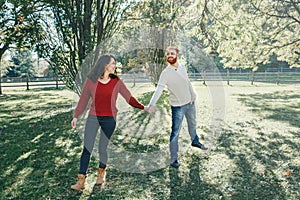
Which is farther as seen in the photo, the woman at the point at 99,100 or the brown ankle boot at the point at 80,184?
the brown ankle boot at the point at 80,184

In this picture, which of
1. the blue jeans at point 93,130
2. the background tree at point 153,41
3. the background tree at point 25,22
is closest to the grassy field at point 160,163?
the blue jeans at point 93,130

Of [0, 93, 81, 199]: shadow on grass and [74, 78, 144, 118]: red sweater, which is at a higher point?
[74, 78, 144, 118]: red sweater

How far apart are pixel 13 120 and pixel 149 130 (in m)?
4.57

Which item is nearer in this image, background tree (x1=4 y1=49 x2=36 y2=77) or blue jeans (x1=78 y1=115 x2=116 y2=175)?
blue jeans (x1=78 y1=115 x2=116 y2=175)

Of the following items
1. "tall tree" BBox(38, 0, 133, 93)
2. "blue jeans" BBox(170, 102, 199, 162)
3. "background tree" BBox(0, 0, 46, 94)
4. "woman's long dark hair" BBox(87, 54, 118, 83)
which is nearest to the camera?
"woman's long dark hair" BBox(87, 54, 118, 83)

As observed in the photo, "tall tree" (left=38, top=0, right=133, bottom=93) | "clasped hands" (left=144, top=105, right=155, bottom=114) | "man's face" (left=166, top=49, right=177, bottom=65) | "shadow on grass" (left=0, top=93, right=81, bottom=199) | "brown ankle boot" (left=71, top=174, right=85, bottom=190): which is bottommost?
"shadow on grass" (left=0, top=93, right=81, bottom=199)

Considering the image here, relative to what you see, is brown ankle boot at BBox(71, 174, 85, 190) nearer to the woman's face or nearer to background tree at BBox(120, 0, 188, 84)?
the woman's face

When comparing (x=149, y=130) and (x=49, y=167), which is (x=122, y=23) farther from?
(x=49, y=167)

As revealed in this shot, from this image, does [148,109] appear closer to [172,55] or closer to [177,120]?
[177,120]

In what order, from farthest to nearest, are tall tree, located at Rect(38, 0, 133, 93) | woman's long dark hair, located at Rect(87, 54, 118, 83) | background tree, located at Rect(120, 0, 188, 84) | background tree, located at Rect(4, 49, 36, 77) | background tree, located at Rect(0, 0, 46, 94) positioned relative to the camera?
background tree, located at Rect(4, 49, 36, 77) → background tree, located at Rect(120, 0, 188, 84) → tall tree, located at Rect(38, 0, 133, 93) → background tree, located at Rect(0, 0, 46, 94) → woman's long dark hair, located at Rect(87, 54, 118, 83)

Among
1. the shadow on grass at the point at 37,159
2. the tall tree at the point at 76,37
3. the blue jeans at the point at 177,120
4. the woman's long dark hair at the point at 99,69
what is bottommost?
the shadow on grass at the point at 37,159

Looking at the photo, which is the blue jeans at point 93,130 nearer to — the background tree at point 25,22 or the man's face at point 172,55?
the man's face at point 172,55

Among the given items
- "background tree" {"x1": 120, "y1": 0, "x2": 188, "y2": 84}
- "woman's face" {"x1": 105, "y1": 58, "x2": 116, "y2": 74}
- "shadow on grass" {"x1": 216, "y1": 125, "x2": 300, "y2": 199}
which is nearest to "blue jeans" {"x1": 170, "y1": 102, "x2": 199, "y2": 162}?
"shadow on grass" {"x1": 216, "y1": 125, "x2": 300, "y2": 199}

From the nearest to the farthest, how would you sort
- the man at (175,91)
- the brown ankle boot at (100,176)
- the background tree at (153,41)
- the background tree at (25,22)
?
the brown ankle boot at (100,176), the man at (175,91), the background tree at (25,22), the background tree at (153,41)
